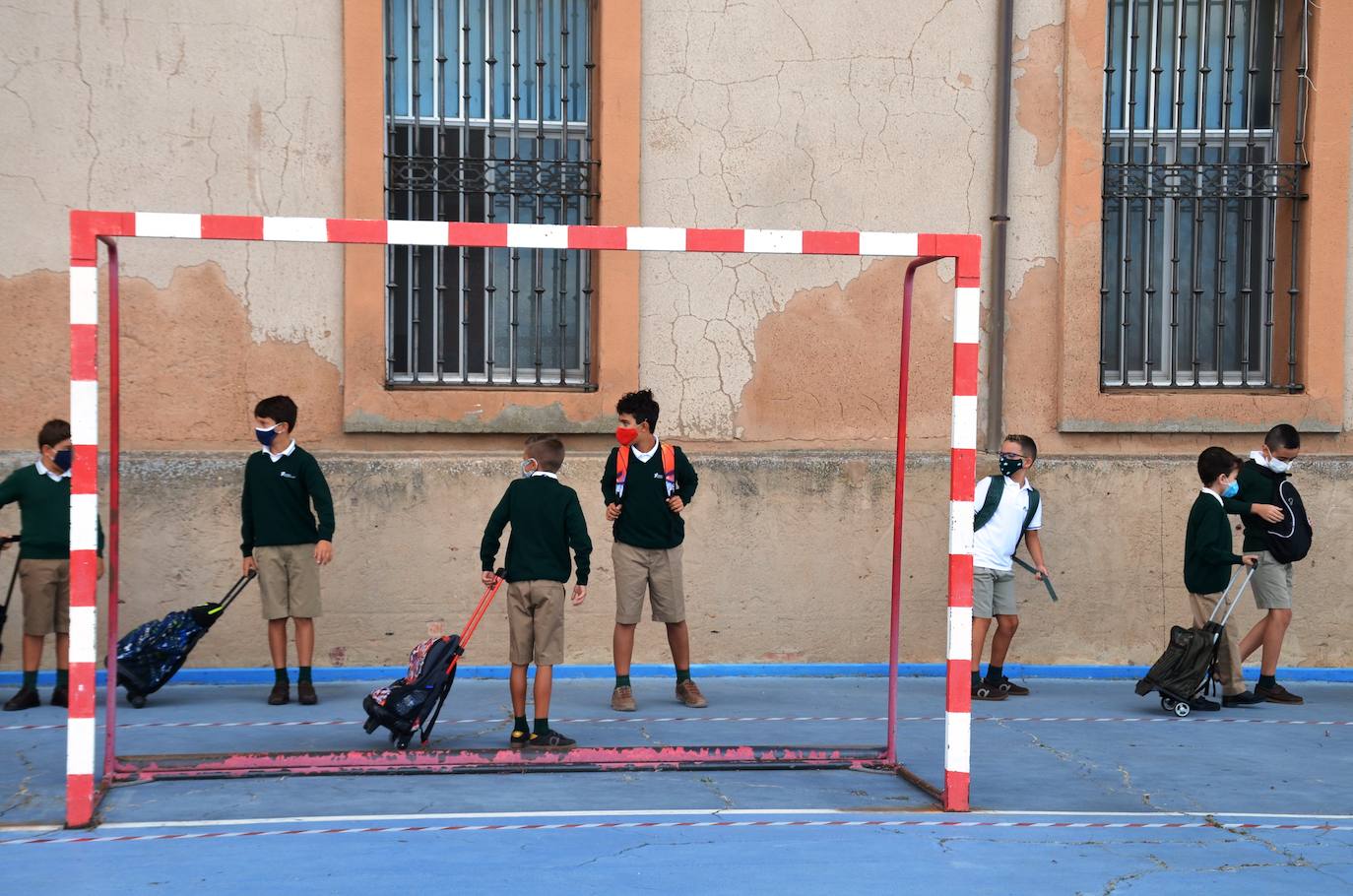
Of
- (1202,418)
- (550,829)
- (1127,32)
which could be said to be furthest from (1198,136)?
(550,829)

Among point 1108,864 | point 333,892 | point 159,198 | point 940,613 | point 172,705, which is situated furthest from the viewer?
point 940,613

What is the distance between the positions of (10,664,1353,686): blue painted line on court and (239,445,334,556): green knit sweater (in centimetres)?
130

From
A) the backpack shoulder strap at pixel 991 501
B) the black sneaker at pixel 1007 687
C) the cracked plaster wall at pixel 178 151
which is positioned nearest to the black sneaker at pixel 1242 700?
the black sneaker at pixel 1007 687

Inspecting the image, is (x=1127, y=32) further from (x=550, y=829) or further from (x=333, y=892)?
(x=333, y=892)

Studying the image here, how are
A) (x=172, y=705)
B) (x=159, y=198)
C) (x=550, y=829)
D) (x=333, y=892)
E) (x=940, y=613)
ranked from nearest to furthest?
(x=333, y=892)
(x=550, y=829)
(x=172, y=705)
(x=159, y=198)
(x=940, y=613)

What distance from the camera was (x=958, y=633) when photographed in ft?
21.6

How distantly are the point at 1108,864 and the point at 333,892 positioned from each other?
289 centimetres

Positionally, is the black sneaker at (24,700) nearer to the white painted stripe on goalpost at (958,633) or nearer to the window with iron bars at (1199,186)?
the white painted stripe on goalpost at (958,633)

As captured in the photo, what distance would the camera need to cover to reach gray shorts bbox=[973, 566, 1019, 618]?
30.0ft

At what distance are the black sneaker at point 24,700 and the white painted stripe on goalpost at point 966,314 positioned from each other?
18.7ft

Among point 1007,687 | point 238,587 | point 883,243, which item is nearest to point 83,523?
point 238,587

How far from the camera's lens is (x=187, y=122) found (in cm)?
966

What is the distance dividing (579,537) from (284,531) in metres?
2.19

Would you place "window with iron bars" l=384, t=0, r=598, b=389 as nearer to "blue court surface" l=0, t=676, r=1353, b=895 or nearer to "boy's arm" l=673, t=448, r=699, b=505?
"boy's arm" l=673, t=448, r=699, b=505
